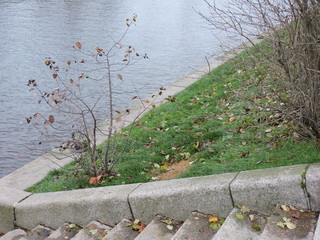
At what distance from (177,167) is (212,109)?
6.79 ft

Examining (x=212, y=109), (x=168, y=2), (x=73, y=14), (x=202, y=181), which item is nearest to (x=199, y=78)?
(x=212, y=109)

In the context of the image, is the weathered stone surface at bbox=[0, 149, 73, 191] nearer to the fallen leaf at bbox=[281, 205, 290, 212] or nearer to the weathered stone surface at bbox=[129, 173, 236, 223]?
the weathered stone surface at bbox=[129, 173, 236, 223]

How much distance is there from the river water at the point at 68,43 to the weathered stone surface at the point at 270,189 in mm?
2956

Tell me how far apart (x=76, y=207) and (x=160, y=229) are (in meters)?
1.01

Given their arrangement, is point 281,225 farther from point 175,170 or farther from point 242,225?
point 175,170

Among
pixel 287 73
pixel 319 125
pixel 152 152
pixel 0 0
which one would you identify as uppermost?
pixel 0 0

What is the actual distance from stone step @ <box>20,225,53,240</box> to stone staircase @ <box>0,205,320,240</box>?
0.65 feet

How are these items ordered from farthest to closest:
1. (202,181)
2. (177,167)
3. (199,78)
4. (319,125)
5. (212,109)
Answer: (199,78)
(212,109)
(177,167)
(319,125)
(202,181)

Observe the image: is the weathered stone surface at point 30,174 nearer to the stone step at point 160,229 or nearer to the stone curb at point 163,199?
the stone curb at point 163,199

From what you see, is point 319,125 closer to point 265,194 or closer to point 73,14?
point 265,194

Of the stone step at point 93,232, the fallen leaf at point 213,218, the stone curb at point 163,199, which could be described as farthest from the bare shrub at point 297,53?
the stone step at point 93,232

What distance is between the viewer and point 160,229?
3.78 m

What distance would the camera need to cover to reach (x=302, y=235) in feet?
10.0

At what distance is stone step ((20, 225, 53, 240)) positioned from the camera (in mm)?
4476
